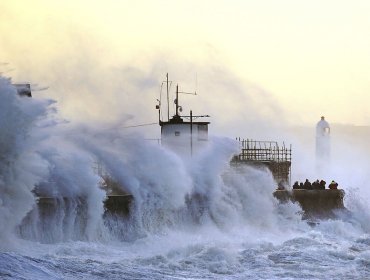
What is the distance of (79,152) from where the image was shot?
1135 inches

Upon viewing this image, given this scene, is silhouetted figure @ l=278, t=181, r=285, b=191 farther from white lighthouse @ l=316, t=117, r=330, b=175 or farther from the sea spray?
the sea spray

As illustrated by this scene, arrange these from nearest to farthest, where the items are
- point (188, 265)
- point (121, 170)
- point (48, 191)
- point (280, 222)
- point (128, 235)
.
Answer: point (188, 265) < point (48, 191) < point (128, 235) < point (121, 170) < point (280, 222)

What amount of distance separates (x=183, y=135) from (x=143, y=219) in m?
9.95

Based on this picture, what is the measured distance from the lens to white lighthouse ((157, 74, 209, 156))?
37.8 m

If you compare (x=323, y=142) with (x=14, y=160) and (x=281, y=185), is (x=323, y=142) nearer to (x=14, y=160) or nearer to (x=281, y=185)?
(x=281, y=185)

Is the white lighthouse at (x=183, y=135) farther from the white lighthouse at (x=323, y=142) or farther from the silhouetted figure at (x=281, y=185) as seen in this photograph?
the white lighthouse at (x=323, y=142)

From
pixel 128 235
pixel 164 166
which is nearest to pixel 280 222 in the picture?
pixel 164 166

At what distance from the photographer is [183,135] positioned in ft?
126

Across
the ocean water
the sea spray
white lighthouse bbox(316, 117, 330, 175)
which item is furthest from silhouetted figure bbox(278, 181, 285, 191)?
the sea spray

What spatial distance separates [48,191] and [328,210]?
1620cm

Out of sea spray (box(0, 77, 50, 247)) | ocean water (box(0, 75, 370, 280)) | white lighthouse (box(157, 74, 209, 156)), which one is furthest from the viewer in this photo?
white lighthouse (box(157, 74, 209, 156))

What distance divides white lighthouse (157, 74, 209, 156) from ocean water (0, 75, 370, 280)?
886 mm

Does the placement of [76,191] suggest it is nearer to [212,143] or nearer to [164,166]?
[164,166]

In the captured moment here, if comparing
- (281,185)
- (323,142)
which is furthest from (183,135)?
(323,142)
